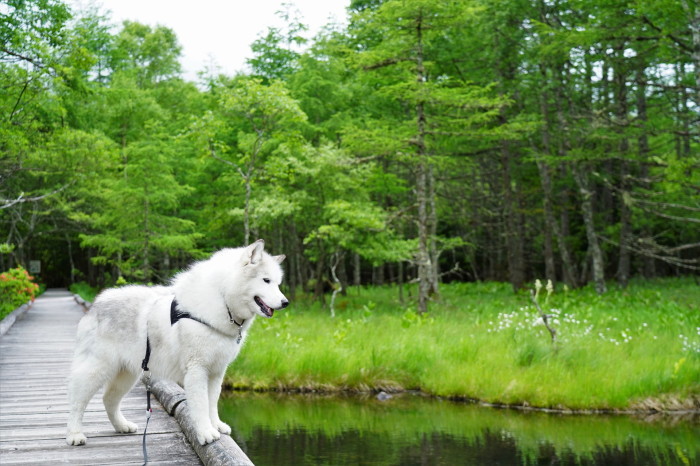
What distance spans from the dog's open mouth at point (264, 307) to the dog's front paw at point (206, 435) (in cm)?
90

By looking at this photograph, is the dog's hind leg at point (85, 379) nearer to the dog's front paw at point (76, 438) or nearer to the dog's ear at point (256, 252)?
the dog's front paw at point (76, 438)

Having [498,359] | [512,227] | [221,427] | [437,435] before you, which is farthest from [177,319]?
[512,227]

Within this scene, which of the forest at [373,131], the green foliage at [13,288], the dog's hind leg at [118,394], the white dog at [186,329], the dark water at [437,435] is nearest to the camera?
the white dog at [186,329]

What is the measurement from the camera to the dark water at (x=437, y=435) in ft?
27.3

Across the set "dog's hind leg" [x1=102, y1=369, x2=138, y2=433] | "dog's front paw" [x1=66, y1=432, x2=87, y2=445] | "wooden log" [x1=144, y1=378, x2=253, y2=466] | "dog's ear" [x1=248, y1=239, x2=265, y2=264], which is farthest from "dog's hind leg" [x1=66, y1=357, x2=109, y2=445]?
"dog's ear" [x1=248, y1=239, x2=265, y2=264]

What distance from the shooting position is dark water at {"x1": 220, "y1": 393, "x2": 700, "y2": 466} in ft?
27.3

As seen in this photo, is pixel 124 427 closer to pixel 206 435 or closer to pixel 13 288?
pixel 206 435

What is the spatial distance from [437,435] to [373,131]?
9913mm

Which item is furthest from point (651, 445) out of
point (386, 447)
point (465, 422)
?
point (386, 447)

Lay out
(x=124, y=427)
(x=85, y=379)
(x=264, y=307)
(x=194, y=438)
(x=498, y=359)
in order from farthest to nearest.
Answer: (x=498, y=359)
(x=124, y=427)
(x=194, y=438)
(x=85, y=379)
(x=264, y=307)

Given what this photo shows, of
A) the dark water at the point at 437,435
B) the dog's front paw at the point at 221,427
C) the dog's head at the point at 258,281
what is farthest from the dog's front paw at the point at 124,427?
the dark water at the point at 437,435

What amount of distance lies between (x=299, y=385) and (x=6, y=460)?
320 inches

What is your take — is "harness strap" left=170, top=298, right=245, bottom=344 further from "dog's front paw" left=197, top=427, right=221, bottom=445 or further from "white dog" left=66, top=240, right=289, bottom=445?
"dog's front paw" left=197, top=427, right=221, bottom=445

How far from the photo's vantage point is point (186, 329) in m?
4.09
